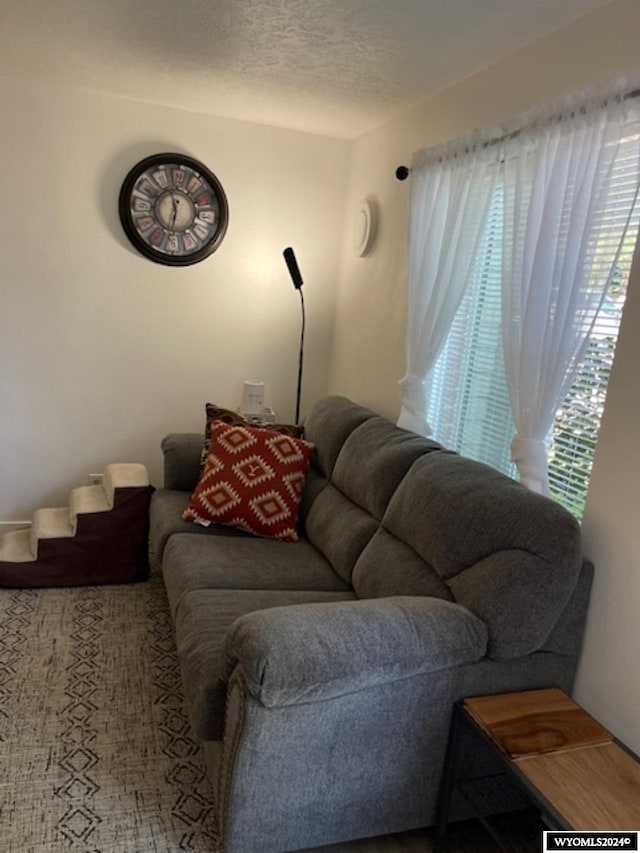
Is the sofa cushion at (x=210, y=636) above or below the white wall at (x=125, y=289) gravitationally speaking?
below

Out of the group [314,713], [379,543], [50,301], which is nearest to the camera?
[314,713]

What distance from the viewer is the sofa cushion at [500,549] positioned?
1634mm

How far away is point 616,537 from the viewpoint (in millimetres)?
1673

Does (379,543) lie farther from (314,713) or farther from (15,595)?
(15,595)

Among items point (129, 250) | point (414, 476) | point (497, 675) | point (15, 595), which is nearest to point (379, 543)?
point (414, 476)

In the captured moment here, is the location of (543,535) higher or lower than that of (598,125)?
lower

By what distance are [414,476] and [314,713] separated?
36.1 inches

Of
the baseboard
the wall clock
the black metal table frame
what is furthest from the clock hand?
the black metal table frame

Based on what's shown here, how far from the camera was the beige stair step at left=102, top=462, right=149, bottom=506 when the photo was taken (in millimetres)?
2943

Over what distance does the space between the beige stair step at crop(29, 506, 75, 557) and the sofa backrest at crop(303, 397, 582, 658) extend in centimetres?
113

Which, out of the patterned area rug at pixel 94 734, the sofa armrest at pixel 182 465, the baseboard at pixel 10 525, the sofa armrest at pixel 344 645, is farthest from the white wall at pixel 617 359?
the baseboard at pixel 10 525

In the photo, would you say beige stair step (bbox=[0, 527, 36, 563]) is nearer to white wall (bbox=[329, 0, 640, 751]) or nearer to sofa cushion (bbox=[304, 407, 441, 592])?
sofa cushion (bbox=[304, 407, 441, 592])

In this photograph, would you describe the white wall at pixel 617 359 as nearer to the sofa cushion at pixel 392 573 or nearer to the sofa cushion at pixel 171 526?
the sofa cushion at pixel 392 573

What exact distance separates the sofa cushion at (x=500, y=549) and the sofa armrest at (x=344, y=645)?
83 millimetres
